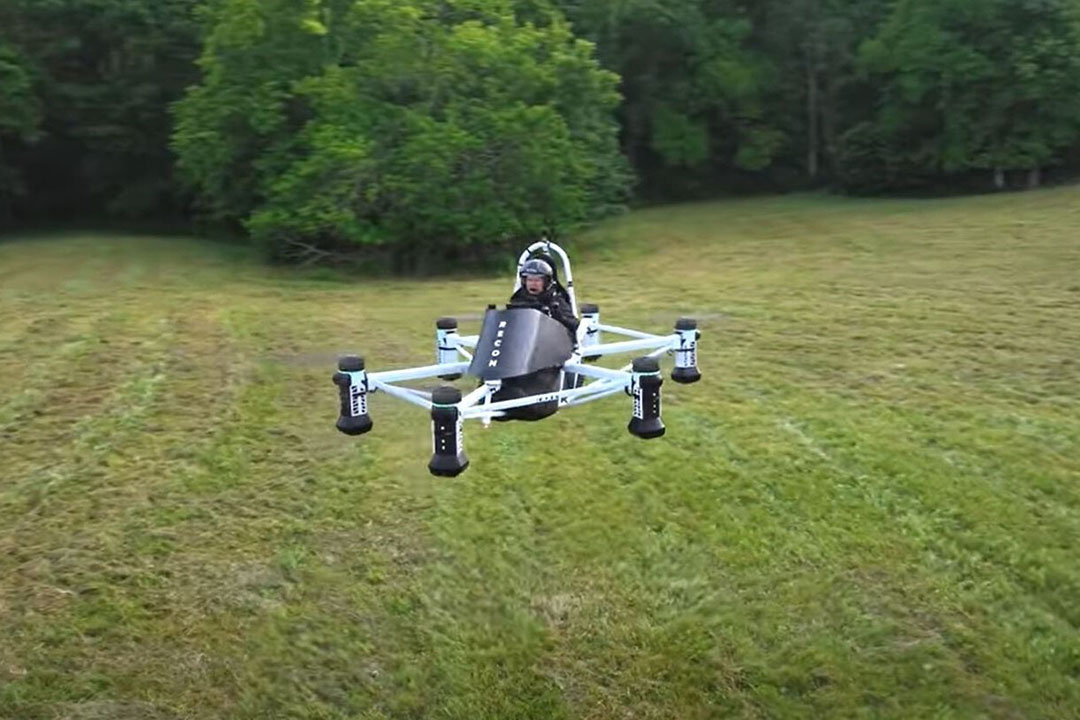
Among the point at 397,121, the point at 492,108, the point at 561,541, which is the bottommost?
the point at 561,541

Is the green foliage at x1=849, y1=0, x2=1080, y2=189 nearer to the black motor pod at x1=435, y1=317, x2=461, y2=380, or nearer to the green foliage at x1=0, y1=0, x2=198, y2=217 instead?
the green foliage at x1=0, y1=0, x2=198, y2=217

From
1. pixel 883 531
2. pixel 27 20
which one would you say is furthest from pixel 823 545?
pixel 27 20

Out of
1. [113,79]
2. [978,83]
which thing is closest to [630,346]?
[113,79]

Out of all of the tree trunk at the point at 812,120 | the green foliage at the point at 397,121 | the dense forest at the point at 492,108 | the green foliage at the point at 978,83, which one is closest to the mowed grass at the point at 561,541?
Answer: the green foliage at the point at 397,121

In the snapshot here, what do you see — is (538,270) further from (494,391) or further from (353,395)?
(353,395)

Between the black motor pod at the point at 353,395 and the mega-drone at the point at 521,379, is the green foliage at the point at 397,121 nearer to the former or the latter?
the mega-drone at the point at 521,379

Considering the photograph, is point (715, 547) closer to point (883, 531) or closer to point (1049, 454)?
point (883, 531)
